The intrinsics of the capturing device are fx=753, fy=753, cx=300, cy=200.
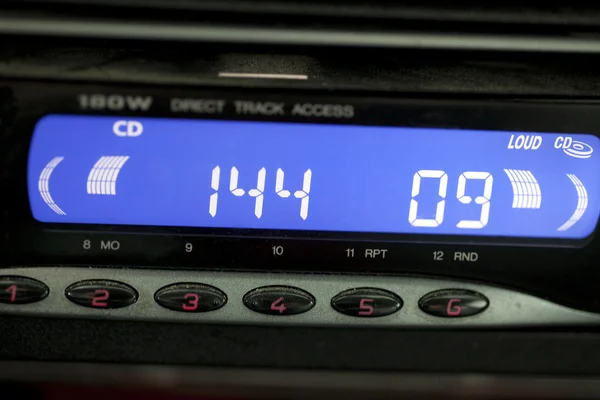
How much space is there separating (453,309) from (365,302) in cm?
8

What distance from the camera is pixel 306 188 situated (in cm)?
62

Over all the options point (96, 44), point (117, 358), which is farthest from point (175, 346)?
point (96, 44)

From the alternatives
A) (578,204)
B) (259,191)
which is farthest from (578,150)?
(259,191)

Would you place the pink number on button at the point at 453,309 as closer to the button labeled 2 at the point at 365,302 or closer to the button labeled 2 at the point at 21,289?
the button labeled 2 at the point at 365,302

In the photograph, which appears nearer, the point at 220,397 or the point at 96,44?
the point at 96,44

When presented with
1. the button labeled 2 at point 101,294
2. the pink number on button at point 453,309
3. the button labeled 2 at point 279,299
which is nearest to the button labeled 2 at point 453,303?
the pink number on button at point 453,309

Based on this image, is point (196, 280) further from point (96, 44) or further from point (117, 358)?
point (96, 44)

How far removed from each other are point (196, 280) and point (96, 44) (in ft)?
0.69

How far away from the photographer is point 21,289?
0.64m

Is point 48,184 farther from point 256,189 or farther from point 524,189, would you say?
point 524,189

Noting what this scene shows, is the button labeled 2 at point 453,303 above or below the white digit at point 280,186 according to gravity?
below

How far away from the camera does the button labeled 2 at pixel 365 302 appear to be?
2.12 feet

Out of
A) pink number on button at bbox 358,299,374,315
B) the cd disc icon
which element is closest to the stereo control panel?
pink number on button at bbox 358,299,374,315

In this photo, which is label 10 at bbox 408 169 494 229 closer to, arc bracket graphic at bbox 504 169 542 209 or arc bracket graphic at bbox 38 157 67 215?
arc bracket graphic at bbox 504 169 542 209
